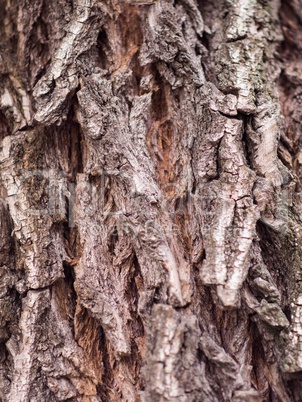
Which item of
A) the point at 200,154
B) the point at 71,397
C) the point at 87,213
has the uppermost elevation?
the point at 200,154

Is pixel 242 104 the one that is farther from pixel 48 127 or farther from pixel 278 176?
pixel 48 127

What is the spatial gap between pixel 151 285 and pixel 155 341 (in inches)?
6.6

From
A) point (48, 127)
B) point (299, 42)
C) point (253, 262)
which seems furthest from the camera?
point (299, 42)

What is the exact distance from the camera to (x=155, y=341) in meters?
1.10

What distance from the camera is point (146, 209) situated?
1267 millimetres

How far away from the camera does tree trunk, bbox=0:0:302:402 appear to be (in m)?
1.17

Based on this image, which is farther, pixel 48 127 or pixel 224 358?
pixel 48 127

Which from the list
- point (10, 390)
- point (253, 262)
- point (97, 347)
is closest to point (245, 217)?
point (253, 262)

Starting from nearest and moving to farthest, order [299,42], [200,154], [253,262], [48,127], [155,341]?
[155,341] < [253,262] < [200,154] < [48,127] < [299,42]

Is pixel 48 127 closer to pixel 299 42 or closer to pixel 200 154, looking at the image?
pixel 200 154

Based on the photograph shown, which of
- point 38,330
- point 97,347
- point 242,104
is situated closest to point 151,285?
point 97,347

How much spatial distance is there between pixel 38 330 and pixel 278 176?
Result: 0.87 meters

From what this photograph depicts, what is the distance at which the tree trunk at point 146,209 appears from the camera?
3.83 feet

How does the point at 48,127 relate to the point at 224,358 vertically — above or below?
above
